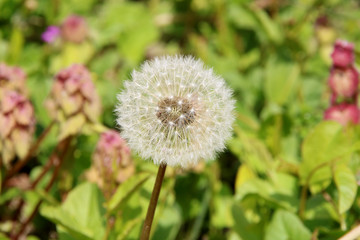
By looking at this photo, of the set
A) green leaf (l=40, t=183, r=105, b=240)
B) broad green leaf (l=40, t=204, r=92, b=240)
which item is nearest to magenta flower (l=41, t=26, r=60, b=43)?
green leaf (l=40, t=183, r=105, b=240)

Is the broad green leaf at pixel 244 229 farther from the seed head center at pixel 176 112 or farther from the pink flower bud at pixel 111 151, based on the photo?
the seed head center at pixel 176 112

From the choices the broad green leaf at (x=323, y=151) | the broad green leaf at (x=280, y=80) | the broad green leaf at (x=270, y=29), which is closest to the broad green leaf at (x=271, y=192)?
the broad green leaf at (x=323, y=151)

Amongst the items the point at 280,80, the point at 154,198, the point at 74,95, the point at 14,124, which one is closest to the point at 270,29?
the point at 280,80

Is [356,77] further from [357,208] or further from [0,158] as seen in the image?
[0,158]

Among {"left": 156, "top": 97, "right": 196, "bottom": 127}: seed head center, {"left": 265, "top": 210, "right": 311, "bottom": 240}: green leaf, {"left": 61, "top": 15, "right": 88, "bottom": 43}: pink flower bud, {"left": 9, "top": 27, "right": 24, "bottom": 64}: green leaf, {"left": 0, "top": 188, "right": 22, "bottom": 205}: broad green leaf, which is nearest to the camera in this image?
{"left": 156, "top": 97, "right": 196, "bottom": 127}: seed head center

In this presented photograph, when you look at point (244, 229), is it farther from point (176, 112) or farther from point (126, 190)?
point (176, 112)

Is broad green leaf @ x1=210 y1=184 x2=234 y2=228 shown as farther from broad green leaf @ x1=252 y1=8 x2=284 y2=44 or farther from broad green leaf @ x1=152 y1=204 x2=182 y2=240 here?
broad green leaf @ x1=252 y1=8 x2=284 y2=44

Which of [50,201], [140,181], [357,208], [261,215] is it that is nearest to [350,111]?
[357,208]
